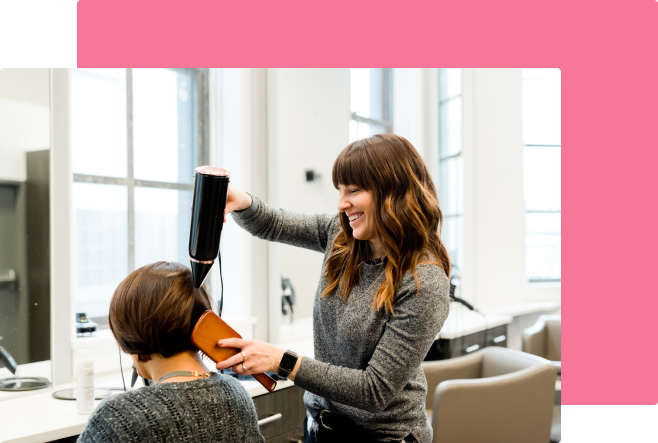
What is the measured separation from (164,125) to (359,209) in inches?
61.3

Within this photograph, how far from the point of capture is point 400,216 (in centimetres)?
121

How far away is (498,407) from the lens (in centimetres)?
210

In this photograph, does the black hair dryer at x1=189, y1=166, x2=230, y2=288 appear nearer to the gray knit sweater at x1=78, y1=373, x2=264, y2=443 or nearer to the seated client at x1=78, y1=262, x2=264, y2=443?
the seated client at x1=78, y1=262, x2=264, y2=443

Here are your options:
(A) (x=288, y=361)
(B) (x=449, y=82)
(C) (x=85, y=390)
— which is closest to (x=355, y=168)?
(A) (x=288, y=361)

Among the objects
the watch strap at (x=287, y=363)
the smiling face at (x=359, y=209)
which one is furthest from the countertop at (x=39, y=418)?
the smiling face at (x=359, y=209)

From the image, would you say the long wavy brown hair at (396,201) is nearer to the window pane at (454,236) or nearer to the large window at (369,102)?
the large window at (369,102)

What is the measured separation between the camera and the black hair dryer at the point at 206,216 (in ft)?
3.82

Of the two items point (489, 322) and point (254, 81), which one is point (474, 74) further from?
point (254, 81)

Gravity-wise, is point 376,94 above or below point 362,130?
above

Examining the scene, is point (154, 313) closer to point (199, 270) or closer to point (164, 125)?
point (199, 270)

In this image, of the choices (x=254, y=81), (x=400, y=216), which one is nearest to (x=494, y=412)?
(x=400, y=216)

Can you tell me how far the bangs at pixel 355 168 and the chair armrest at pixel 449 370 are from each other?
150 cm

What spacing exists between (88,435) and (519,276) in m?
4.25

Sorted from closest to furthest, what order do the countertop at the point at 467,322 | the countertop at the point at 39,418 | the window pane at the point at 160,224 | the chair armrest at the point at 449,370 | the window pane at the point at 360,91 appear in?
the countertop at the point at 39,418 < the window pane at the point at 160,224 < the chair armrest at the point at 449,370 < the countertop at the point at 467,322 < the window pane at the point at 360,91
